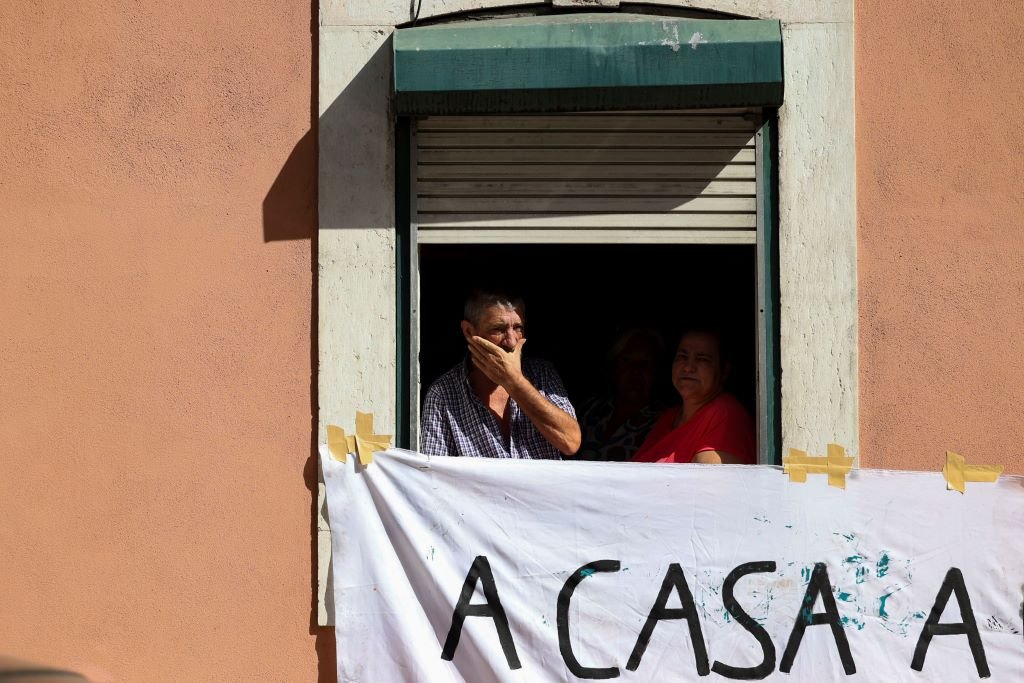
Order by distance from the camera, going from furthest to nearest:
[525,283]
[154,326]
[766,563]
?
1. [525,283]
2. [154,326]
3. [766,563]

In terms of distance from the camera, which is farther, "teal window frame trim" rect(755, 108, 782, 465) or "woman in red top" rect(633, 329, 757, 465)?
"woman in red top" rect(633, 329, 757, 465)

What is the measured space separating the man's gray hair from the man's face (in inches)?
0.5

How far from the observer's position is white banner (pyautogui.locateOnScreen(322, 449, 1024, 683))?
4094mm

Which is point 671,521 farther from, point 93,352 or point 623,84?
point 93,352

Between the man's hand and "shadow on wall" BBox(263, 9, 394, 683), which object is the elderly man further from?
"shadow on wall" BBox(263, 9, 394, 683)

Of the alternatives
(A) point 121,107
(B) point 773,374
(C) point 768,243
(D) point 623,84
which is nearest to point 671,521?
(B) point 773,374

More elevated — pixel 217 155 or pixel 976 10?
Answer: pixel 976 10

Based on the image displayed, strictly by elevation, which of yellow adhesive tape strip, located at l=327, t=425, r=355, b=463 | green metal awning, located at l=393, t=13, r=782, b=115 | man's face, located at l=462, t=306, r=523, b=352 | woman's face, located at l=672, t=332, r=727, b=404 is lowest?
yellow adhesive tape strip, located at l=327, t=425, r=355, b=463

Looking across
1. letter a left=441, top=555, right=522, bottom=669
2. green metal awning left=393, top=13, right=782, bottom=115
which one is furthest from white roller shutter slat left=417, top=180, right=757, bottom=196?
letter a left=441, top=555, right=522, bottom=669

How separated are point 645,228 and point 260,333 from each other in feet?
4.57

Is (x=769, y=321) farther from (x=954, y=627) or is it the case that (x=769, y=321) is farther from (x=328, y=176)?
(x=328, y=176)

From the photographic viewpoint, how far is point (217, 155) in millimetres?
4383

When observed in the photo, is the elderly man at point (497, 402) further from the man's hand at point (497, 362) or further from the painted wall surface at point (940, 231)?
the painted wall surface at point (940, 231)

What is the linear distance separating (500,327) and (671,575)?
Answer: 1059 mm
